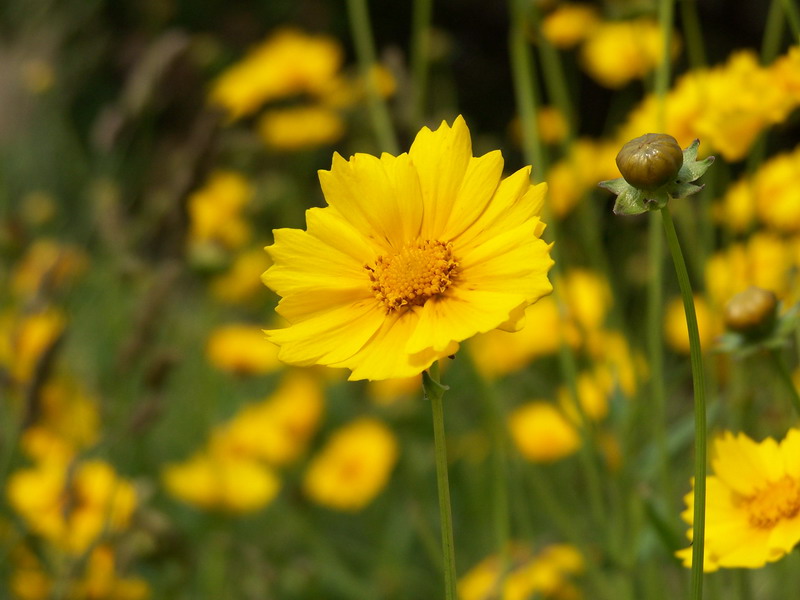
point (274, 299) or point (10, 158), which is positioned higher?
point (10, 158)

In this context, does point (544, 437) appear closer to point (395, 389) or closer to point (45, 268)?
point (395, 389)

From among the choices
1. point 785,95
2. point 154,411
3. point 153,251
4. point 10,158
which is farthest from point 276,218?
point 785,95

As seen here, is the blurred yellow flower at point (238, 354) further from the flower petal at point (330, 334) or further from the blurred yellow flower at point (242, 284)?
the flower petal at point (330, 334)

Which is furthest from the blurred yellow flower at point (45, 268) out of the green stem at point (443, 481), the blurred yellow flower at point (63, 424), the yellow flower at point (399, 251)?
the green stem at point (443, 481)

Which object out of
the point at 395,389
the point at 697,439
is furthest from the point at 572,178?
the point at 697,439

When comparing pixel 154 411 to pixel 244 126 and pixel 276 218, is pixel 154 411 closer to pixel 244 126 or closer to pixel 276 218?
pixel 276 218

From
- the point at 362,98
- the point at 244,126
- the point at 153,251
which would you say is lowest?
the point at 362,98
